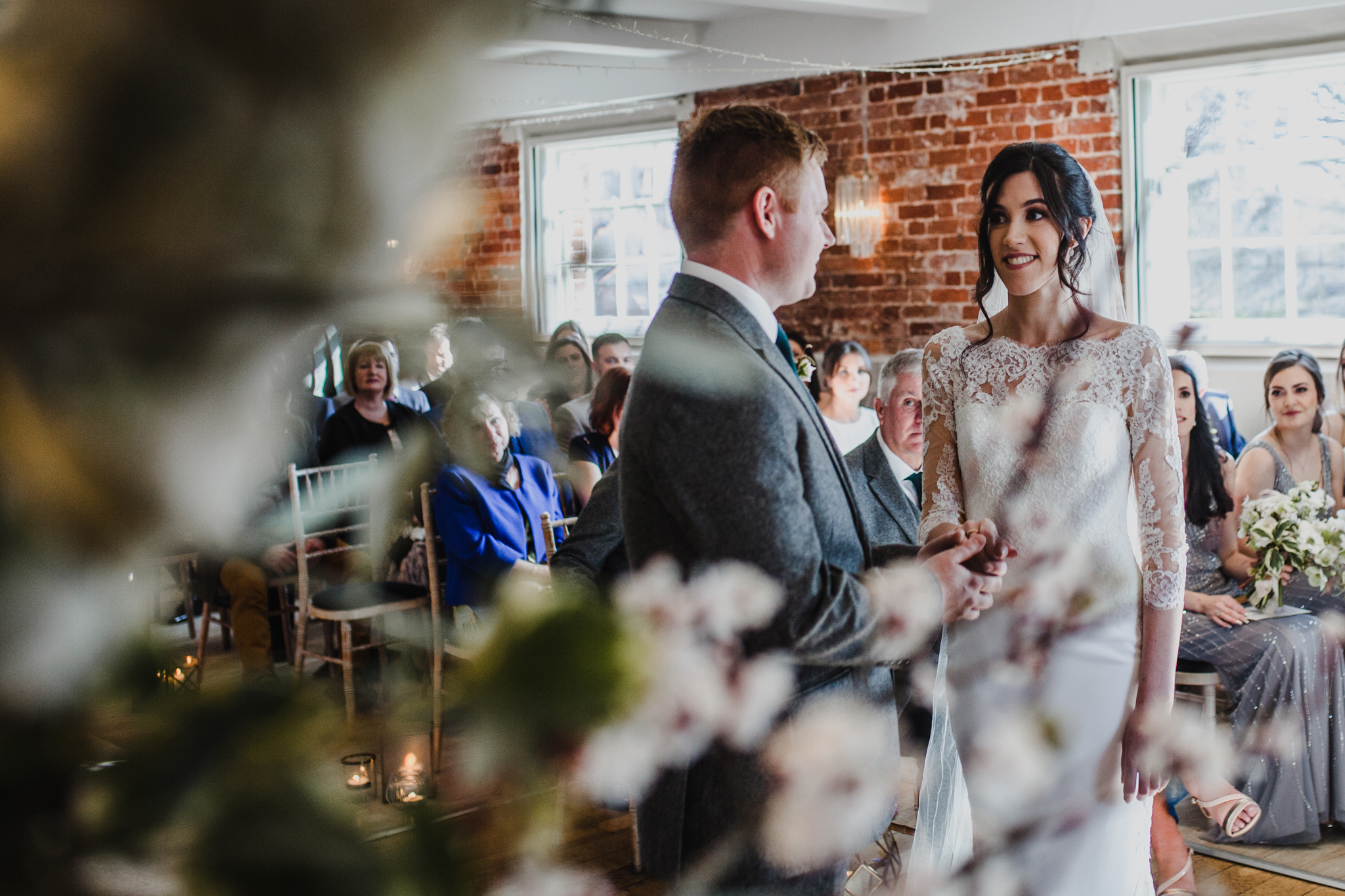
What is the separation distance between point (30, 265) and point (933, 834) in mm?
2147

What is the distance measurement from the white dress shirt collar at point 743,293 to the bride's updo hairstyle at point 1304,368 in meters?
3.62

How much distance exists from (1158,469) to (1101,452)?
87mm

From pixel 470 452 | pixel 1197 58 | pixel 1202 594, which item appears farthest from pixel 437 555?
Result: pixel 1197 58

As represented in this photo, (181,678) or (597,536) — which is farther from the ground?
(181,678)

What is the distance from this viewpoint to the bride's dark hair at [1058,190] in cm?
172

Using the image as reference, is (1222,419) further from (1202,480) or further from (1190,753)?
(1190,753)

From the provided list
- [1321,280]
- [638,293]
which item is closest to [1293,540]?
[1321,280]

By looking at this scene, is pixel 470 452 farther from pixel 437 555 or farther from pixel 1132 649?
pixel 437 555

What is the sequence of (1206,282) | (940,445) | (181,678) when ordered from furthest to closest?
1. (1206,282)
2. (940,445)
3. (181,678)

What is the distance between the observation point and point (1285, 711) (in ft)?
10.8

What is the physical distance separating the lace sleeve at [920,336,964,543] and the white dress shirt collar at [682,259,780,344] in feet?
2.68

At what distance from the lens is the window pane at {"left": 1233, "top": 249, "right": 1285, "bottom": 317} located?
5.45m

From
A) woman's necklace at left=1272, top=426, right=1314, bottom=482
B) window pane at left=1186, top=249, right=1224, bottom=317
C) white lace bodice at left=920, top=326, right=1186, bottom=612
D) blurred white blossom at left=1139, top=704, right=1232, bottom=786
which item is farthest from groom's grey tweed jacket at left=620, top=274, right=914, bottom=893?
window pane at left=1186, top=249, right=1224, bottom=317

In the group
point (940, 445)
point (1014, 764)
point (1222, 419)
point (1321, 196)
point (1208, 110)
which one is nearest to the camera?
point (1014, 764)
